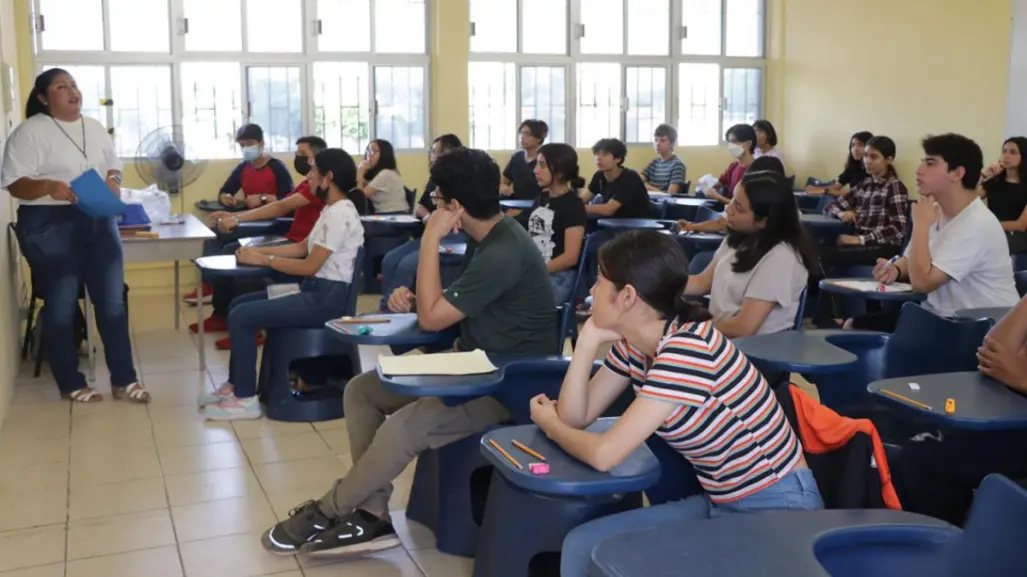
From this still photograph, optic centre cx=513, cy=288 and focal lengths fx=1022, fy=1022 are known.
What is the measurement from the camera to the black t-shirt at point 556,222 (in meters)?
4.77

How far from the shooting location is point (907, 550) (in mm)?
1521

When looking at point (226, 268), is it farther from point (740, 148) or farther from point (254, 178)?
point (740, 148)

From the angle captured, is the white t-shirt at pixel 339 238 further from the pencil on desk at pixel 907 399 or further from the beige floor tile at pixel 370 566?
the pencil on desk at pixel 907 399

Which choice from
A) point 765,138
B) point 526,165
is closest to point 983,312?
point 526,165

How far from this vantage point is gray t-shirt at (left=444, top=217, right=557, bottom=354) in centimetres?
283

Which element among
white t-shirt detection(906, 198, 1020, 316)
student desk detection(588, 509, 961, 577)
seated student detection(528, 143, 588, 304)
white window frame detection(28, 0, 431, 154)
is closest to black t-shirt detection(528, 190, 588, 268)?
seated student detection(528, 143, 588, 304)

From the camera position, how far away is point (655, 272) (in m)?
1.95

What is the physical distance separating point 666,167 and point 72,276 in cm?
547

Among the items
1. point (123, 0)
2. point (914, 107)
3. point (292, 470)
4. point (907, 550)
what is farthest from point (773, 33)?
point (907, 550)

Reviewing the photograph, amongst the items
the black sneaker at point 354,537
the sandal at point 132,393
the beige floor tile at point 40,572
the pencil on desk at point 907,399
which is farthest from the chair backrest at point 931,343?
the sandal at point 132,393

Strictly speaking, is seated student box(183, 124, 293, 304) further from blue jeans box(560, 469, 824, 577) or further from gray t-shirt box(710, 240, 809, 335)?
blue jeans box(560, 469, 824, 577)

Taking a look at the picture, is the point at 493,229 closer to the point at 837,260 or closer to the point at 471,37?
the point at 837,260

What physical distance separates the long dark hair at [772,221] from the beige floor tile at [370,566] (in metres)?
1.29

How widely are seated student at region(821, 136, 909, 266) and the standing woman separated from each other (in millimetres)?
3815
